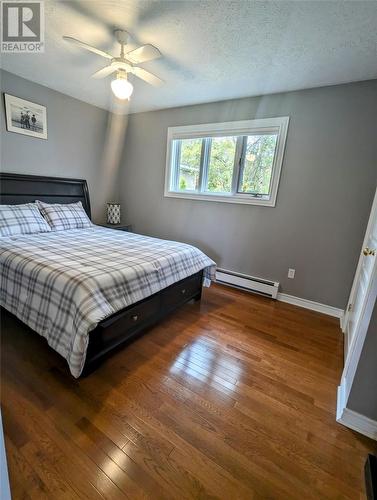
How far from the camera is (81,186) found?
3602 millimetres

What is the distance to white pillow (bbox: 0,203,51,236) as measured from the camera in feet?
8.05

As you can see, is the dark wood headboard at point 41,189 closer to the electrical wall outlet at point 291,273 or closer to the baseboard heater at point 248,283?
the baseboard heater at point 248,283

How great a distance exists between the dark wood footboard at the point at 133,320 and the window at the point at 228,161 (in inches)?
55.3

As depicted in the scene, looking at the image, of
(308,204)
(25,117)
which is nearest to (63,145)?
(25,117)

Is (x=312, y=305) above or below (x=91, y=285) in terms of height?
below

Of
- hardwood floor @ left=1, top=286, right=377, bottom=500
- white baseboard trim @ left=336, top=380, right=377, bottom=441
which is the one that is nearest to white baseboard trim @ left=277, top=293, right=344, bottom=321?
hardwood floor @ left=1, top=286, right=377, bottom=500

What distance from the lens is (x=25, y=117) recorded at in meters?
2.87

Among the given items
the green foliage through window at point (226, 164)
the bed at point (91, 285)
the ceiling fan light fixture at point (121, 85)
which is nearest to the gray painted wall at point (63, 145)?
the bed at point (91, 285)

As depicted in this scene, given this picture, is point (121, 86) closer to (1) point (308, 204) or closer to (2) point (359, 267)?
(1) point (308, 204)

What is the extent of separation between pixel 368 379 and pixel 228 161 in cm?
279

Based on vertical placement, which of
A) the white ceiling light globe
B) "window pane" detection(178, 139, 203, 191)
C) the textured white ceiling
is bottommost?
"window pane" detection(178, 139, 203, 191)

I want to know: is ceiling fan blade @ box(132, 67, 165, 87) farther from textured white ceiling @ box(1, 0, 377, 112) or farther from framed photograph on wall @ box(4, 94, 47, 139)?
framed photograph on wall @ box(4, 94, 47, 139)

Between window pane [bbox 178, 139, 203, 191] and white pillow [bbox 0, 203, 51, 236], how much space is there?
2.00 meters

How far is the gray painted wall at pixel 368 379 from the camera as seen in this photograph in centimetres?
128
